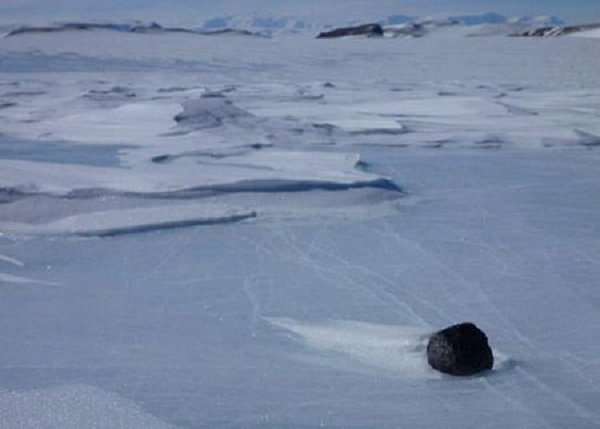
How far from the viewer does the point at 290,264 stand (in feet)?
8.03

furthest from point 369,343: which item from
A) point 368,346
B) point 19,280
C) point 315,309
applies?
point 19,280

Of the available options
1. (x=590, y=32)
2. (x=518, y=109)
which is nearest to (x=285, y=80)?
(x=518, y=109)

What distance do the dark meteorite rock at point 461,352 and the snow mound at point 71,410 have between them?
53cm

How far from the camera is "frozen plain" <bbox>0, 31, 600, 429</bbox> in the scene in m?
1.61

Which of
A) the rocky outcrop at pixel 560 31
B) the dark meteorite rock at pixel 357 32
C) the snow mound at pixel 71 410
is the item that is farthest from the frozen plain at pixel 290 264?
the dark meteorite rock at pixel 357 32

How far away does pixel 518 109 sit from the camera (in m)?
5.88

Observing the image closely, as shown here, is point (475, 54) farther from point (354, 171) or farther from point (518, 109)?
point (354, 171)

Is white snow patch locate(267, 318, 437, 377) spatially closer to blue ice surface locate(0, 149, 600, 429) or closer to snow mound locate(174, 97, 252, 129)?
blue ice surface locate(0, 149, 600, 429)

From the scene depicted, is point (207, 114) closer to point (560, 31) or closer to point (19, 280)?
point (19, 280)

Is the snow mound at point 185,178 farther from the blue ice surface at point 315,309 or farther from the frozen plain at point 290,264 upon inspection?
the blue ice surface at point 315,309

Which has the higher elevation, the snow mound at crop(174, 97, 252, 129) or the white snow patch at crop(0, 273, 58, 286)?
the snow mound at crop(174, 97, 252, 129)

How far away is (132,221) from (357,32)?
61.0 ft

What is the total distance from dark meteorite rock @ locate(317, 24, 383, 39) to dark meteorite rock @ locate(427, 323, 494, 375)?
1867 cm

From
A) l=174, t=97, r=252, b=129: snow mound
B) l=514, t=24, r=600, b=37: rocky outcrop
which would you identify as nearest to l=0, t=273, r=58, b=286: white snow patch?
l=174, t=97, r=252, b=129: snow mound
